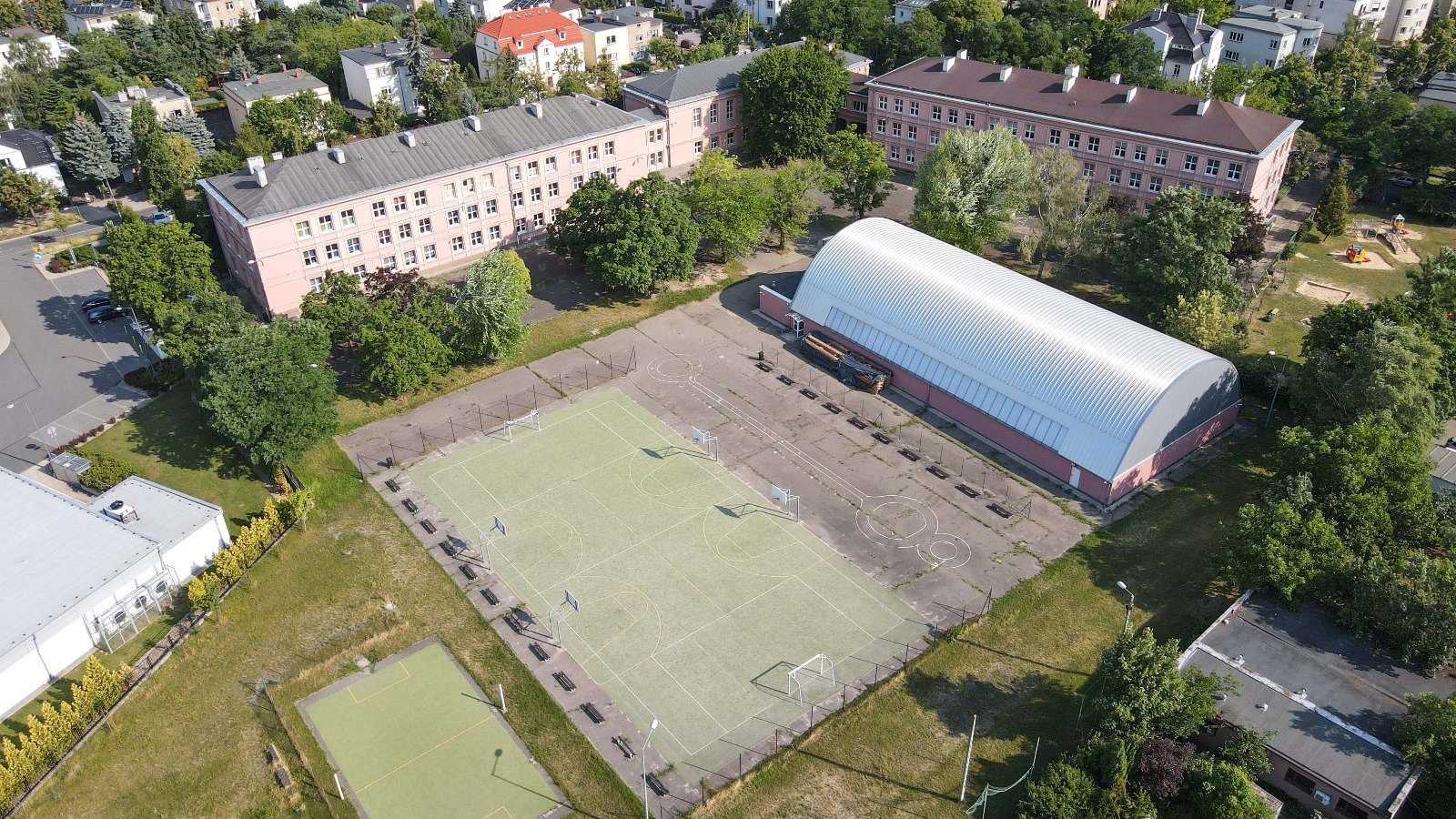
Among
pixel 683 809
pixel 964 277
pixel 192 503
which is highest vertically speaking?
pixel 964 277

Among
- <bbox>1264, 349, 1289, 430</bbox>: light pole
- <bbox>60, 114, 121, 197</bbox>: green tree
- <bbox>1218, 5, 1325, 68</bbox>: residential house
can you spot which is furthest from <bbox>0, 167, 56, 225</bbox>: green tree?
<bbox>1218, 5, 1325, 68</bbox>: residential house

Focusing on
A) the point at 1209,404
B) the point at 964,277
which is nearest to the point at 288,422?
the point at 964,277

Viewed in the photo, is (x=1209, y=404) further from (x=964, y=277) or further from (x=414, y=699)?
(x=414, y=699)

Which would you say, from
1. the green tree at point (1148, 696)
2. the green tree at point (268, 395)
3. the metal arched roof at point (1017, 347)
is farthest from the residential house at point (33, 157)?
the green tree at point (1148, 696)

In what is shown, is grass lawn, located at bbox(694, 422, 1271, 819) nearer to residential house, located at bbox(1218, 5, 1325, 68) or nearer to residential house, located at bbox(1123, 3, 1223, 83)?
residential house, located at bbox(1123, 3, 1223, 83)

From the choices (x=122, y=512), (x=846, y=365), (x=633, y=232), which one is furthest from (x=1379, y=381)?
(x=122, y=512)
